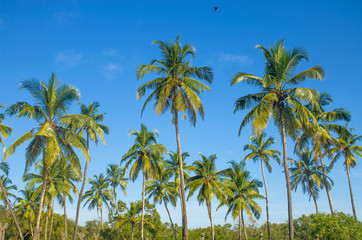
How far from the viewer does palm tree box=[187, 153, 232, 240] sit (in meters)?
32.0

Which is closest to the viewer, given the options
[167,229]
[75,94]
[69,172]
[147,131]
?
[75,94]

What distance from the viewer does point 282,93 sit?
1822 centimetres

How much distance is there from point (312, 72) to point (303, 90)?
58.5 inches

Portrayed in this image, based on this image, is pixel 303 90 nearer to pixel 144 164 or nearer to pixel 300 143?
pixel 300 143

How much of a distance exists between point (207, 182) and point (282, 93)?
16959 mm

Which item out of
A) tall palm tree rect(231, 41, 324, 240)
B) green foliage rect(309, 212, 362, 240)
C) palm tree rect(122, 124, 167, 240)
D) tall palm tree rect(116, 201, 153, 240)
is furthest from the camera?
tall palm tree rect(116, 201, 153, 240)

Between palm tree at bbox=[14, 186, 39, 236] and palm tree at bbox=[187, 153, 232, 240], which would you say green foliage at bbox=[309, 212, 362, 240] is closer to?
palm tree at bbox=[187, 153, 232, 240]

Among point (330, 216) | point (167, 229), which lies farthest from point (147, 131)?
point (167, 229)

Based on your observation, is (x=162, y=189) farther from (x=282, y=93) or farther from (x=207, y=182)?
(x=282, y=93)

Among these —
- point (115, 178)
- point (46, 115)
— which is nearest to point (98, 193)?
point (115, 178)

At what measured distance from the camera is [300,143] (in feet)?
84.7

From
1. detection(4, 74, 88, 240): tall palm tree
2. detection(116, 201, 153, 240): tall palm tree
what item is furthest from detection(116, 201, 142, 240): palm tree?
detection(4, 74, 88, 240): tall palm tree

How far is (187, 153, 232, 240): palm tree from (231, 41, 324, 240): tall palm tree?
14.5 m

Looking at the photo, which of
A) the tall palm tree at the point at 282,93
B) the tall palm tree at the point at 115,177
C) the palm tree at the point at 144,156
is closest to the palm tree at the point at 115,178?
the tall palm tree at the point at 115,177
